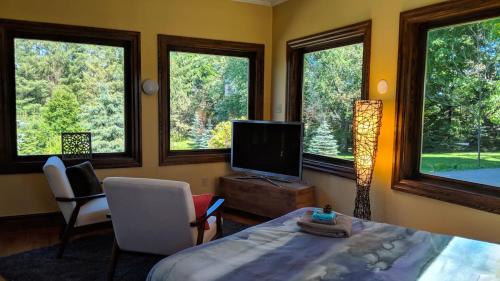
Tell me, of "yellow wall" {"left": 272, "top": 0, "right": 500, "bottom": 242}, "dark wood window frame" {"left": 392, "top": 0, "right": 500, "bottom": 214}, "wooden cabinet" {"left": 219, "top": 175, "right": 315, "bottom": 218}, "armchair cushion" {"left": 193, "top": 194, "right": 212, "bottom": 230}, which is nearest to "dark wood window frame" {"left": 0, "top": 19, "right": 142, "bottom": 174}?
"wooden cabinet" {"left": 219, "top": 175, "right": 315, "bottom": 218}

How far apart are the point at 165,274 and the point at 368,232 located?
3.87 ft

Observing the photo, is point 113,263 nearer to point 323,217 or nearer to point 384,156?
point 323,217

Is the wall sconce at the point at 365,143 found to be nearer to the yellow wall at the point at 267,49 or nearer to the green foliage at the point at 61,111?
the yellow wall at the point at 267,49

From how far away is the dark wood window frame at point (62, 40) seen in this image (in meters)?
3.83

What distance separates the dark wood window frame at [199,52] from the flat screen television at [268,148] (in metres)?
0.39

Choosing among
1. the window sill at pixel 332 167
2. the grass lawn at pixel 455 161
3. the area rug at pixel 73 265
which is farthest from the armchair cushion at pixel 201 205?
the grass lawn at pixel 455 161

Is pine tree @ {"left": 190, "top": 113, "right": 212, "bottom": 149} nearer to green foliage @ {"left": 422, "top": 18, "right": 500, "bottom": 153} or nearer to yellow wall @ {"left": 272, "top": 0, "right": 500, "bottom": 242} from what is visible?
yellow wall @ {"left": 272, "top": 0, "right": 500, "bottom": 242}

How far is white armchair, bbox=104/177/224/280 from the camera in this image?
247 cm

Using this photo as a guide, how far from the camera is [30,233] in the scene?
12.5ft

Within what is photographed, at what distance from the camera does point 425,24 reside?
3234 millimetres

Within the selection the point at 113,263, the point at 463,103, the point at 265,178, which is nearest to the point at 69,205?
the point at 113,263

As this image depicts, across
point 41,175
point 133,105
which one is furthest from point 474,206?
point 41,175

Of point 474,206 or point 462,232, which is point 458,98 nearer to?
A: point 474,206

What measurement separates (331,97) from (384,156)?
43.4 inches
